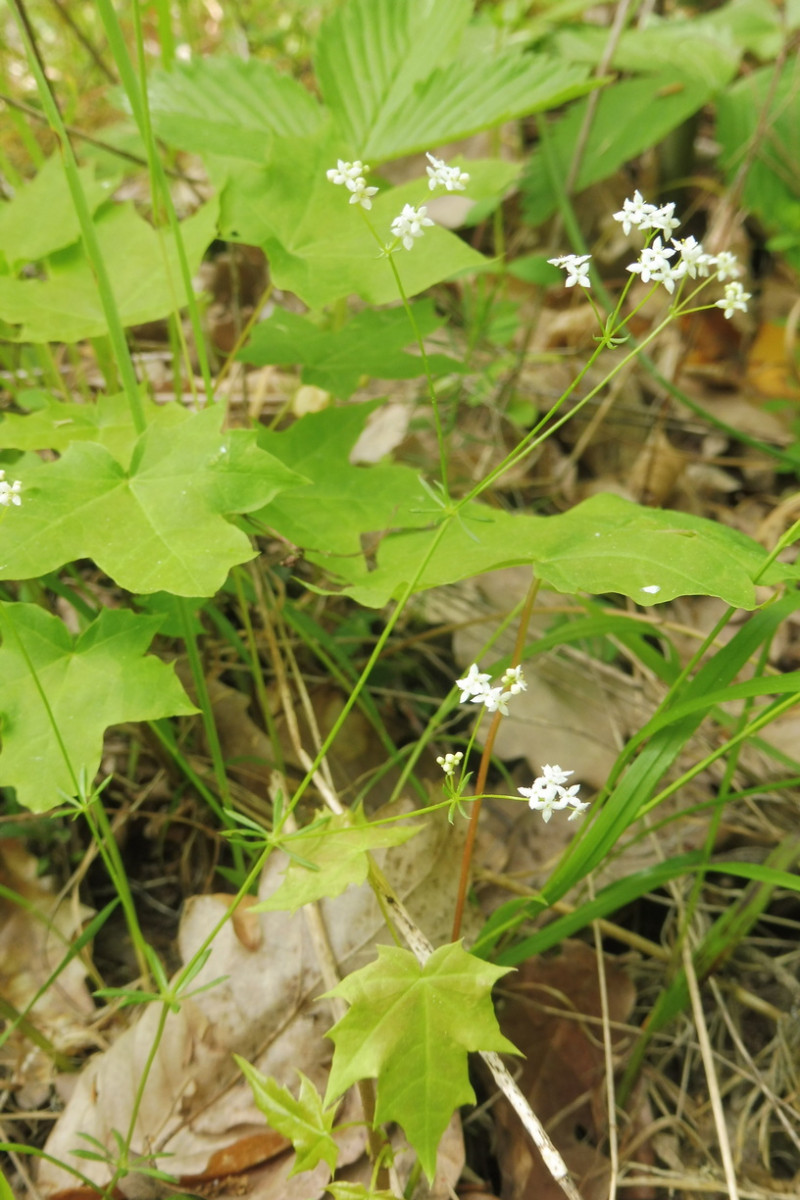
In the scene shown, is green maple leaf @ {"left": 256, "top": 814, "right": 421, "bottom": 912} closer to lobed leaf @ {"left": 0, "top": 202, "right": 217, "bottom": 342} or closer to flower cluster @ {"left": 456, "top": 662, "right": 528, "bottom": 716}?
flower cluster @ {"left": 456, "top": 662, "right": 528, "bottom": 716}

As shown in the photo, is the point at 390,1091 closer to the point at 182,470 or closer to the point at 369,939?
the point at 369,939

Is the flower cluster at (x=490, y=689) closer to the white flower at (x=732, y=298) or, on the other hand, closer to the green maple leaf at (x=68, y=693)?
the green maple leaf at (x=68, y=693)

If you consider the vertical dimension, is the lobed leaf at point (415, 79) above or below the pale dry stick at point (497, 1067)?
above

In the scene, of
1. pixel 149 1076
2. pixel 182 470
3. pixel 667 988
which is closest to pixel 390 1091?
pixel 149 1076

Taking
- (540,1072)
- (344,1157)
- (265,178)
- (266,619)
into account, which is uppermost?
(265,178)

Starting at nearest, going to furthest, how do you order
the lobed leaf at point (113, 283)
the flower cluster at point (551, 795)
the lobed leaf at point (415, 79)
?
the flower cluster at point (551, 795)
the lobed leaf at point (113, 283)
the lobed leaf at point (415, 79)

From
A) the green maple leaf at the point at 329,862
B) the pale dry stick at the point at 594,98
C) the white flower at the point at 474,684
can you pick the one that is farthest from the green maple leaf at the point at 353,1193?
the pale dry stick at the point at 594,98
